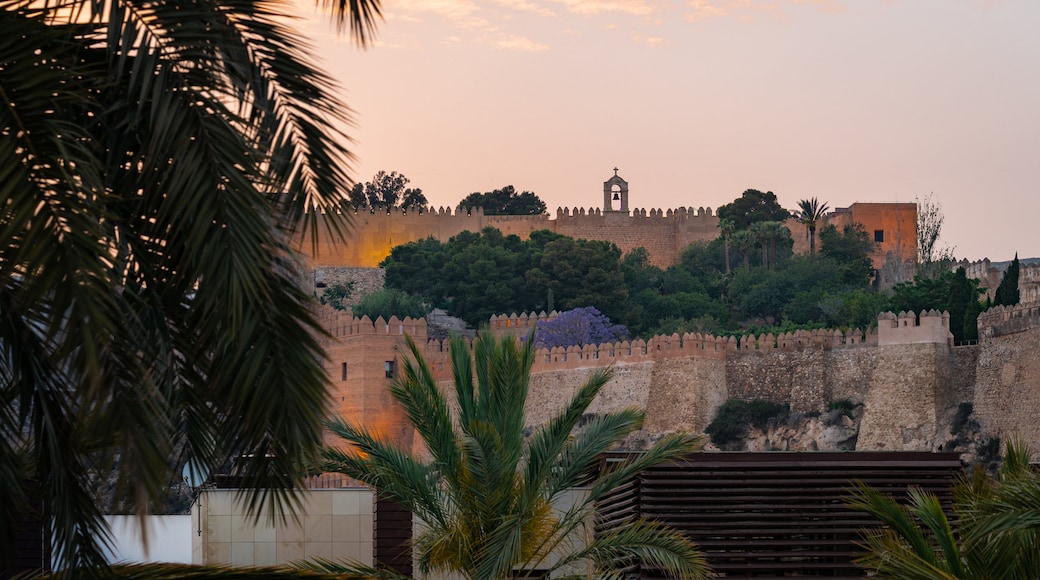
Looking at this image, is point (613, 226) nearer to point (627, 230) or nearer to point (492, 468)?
point (627, 230)

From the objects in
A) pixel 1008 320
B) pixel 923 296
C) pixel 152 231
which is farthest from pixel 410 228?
pixel 152 231

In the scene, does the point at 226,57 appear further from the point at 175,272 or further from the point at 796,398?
the point at 796,398

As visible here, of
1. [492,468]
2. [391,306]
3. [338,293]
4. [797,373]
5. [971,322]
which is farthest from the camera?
[338,293]

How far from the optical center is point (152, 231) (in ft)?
19.3

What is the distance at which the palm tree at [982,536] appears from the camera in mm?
8867

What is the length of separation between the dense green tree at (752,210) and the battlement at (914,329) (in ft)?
79.4

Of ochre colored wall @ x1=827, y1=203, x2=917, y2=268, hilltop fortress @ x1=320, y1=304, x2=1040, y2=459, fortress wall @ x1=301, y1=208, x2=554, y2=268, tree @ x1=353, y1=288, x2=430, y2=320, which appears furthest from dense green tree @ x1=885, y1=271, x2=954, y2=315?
fortress wall @ x1=301, y1=208, x2=554, y2=268

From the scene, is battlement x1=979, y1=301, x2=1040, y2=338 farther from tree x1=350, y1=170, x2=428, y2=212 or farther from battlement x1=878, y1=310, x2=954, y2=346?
tree x1=350, y1=170, x2=428, y2=212

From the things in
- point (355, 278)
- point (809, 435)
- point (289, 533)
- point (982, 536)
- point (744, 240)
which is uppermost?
point (744, 240)

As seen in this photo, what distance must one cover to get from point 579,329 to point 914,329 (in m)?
15.3

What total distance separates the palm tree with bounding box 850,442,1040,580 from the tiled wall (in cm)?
1014

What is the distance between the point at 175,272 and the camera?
232 inches

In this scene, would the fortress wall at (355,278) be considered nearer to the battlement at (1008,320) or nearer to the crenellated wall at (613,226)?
the crenellated wall at (613,226)

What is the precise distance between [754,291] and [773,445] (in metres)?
16.5
